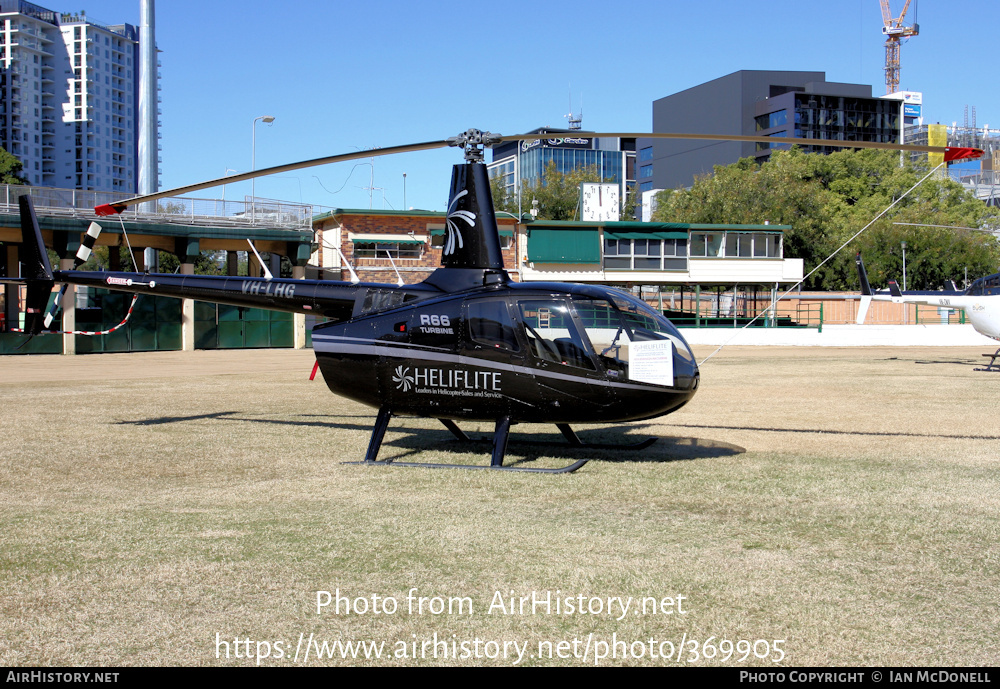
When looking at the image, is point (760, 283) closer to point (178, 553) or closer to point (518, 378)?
point (518, 378)

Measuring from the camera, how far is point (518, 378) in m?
9.62

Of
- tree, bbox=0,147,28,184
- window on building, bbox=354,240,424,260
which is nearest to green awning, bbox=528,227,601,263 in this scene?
window on building, bbox=354,240,424,260

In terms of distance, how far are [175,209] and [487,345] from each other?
35.6m

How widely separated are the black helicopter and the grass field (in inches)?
32.4

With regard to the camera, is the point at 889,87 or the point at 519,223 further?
the point at 889,87

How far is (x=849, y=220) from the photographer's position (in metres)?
72.6

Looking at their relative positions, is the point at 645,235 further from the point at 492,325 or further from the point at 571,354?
the point at 571,354

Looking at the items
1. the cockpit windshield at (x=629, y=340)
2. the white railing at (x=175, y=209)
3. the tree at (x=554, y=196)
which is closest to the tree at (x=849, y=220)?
the tree at (x=554, y=196)

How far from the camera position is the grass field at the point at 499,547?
4.75 metres

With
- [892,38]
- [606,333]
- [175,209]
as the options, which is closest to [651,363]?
[606,333]

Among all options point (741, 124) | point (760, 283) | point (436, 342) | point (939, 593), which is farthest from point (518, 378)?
point (741, 124)

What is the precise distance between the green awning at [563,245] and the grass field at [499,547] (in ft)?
112
